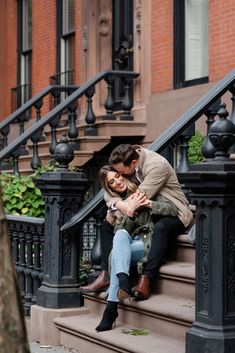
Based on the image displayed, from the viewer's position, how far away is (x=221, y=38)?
11.5 metres

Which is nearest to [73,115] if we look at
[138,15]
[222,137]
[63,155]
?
[138,15]

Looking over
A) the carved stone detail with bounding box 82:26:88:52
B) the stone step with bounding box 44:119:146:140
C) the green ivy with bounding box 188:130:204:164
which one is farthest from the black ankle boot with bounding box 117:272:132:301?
the carved stone detail with bounding box 82:26:88:52

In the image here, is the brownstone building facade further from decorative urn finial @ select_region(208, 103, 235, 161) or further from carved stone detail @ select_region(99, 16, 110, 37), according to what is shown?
decorative urn finial @ select_region(208, 103, 235, 161)

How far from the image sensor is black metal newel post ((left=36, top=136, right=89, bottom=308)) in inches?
333

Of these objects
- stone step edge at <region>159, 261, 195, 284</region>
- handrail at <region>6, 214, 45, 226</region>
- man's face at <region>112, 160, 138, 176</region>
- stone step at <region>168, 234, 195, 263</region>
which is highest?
man's face at <region>112, 160, 138, 176</region>

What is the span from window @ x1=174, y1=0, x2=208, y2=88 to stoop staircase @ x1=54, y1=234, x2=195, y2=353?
16.1ft

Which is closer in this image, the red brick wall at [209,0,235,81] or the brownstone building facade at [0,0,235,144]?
the red brick wall at [209,0,235,81]

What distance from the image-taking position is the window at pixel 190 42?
12.5 metres

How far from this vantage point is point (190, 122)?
28.3 ft

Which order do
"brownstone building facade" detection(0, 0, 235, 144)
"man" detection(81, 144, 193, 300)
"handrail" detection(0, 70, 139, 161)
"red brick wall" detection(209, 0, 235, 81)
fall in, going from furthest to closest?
"handrail" detection(0, 70, 139, 161) < "brownstone building facade" detection(0, 0, 235, 144) < "red brick wall" detection(209, 0, 235, 81) < "man" detection(81, 144, 193, 300)

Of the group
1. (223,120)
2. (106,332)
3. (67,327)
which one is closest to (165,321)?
(106,332)

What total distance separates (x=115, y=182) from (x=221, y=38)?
14.2 feet

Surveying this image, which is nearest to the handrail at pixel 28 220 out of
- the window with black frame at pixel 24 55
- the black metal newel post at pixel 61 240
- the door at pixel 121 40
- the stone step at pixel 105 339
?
the black metal newel post at pixel 61 240

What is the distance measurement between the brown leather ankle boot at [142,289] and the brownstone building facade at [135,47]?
15.2 ft
